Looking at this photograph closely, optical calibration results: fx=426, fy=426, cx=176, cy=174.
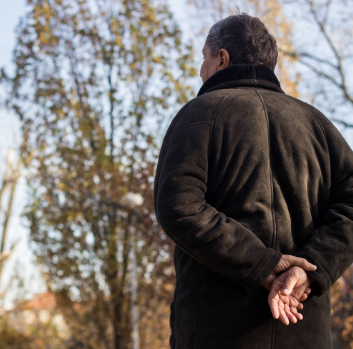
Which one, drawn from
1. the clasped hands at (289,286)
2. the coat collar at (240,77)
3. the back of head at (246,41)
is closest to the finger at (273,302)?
the clasped hands at (289,286)

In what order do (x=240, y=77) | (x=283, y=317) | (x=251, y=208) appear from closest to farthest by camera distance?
(x=283, y=317), (x=251, y=208), (x=240, y=77)

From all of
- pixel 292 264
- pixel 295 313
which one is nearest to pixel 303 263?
pixel 292 264

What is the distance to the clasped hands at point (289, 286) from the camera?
53.1 inches

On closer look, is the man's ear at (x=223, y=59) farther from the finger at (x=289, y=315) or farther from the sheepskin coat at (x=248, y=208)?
the finger at (x=289, y=315)

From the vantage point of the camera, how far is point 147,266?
7047 millimetres

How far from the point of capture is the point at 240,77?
1.69 m

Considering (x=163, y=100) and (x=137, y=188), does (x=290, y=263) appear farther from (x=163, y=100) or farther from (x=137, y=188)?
(x=163, y=100)

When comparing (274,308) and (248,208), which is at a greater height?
(248,208)

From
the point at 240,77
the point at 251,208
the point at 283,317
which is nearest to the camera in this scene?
the point at 283,317

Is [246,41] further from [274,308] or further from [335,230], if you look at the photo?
[274,308]

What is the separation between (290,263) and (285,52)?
41.0ft

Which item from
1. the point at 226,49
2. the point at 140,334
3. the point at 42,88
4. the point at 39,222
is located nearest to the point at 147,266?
the point at 140,334

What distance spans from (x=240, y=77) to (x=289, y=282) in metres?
0.81

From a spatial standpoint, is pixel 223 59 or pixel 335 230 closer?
pixel 335 230
